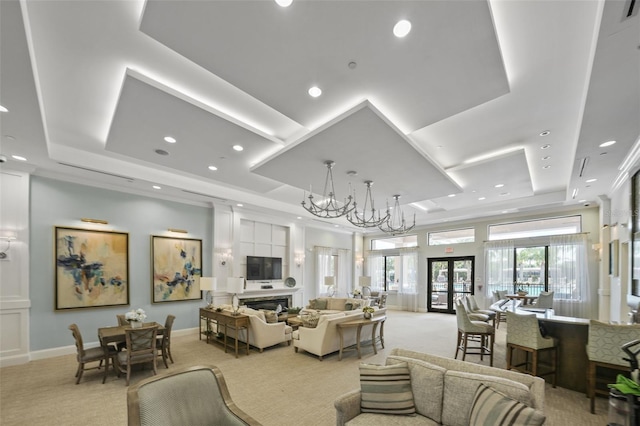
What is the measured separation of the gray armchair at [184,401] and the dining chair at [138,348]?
Answer: 2748mm

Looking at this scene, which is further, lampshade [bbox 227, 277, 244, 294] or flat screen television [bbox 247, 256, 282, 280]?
flat screen television [bbox 247, 256, 282, 280]

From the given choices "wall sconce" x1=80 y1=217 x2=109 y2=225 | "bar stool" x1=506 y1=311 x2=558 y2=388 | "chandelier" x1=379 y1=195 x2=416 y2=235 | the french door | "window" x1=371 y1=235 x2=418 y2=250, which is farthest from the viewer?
"window" x1=371 y1=235 x2=418 y2=250

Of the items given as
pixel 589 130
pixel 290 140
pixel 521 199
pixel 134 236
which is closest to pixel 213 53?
pixel 290 140

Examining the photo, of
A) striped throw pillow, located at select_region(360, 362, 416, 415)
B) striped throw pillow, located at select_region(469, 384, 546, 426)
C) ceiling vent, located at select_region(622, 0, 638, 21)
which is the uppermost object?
ceiling vent, located at select_region(622, 0, 638, 21)

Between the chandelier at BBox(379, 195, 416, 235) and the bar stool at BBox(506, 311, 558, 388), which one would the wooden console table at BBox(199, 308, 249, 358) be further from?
the bar stool at BBox(506, 311, 558, 388)

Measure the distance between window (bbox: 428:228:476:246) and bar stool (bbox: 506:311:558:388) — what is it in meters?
6.83

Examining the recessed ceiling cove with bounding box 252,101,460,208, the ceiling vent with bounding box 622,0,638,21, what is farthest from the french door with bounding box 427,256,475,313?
the ceiling vent with bounding box 622,0,638,21

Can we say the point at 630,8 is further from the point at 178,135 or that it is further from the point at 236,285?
the point at 236,285

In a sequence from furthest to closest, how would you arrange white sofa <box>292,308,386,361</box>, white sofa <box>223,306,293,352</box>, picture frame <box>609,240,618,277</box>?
picture frame <box>609,240,618,277</box> → white sofa <box>223,306,293,352</box> → white sofa <box>292,308,386,361</box>

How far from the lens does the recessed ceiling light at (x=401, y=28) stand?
2.31 metres

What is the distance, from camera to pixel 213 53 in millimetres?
2670

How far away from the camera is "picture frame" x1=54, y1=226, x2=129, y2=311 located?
5676 millimetres

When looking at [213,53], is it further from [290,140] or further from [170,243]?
[170,243]

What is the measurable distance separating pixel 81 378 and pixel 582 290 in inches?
448
